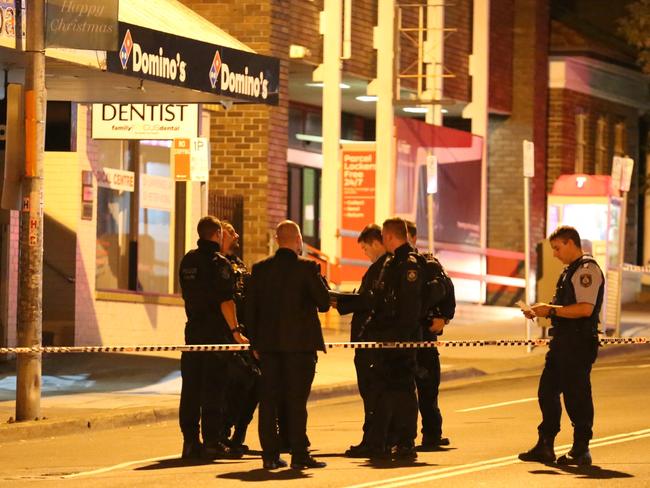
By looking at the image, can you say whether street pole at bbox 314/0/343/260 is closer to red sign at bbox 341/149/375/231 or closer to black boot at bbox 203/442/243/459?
red sign at bbox 341/149/375/231

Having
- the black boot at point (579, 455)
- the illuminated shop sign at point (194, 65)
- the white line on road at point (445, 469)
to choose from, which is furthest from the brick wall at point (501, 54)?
the black boot at point (579, 455)

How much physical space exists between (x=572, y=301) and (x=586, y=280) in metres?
0.18

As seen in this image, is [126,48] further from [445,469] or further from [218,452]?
[445,469]

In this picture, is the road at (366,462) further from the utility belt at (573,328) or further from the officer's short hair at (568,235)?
the officer's short hair at (568,235)

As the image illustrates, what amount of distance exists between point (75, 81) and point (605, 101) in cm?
2155

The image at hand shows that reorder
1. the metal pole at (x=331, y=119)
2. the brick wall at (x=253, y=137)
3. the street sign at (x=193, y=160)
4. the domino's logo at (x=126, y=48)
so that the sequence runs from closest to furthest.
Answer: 1. the domino's logo at (x=126, y=48)
2. the street sign at (x=193, y=160)
3. the brick wall at (x=253, y=137)
4. the metal pole at (x=331, y=119)

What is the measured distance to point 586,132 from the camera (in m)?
38.0

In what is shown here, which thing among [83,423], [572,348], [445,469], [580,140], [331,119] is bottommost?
[83,423]

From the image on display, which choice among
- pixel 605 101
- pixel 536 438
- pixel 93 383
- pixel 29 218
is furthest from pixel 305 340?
pixel 605 101

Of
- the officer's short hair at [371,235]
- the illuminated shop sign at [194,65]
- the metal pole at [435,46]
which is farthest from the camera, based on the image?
the metal pole at [435,46]

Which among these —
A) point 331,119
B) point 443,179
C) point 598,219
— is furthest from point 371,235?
point 443,179

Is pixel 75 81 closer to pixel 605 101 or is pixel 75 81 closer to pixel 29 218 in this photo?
pixel 29 218

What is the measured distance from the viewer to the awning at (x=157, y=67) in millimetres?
18031

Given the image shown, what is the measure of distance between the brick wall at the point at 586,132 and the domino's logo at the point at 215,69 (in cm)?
1793
